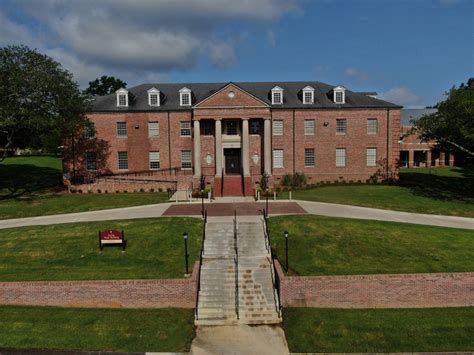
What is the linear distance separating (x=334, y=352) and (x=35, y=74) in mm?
29398

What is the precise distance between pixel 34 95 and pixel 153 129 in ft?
41.4

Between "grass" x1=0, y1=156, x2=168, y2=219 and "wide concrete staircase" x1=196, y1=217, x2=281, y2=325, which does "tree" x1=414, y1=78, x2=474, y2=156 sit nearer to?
"wide concrete staircase" x1=196, y1=217, x2=281, y2=325

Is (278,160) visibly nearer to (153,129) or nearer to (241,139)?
(241,139)

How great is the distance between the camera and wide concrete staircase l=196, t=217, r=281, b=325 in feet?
48.1

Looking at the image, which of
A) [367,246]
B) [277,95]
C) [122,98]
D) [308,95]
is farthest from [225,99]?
[367,246]

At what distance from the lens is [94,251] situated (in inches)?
734

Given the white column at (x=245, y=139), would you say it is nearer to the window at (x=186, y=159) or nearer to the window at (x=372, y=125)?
the window at (x=186, y=159)

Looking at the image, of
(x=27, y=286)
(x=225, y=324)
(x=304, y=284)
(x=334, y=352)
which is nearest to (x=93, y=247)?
(x=27, y=286)

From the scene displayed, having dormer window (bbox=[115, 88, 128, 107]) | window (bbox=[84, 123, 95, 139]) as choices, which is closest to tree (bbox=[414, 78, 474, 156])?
dormer window (bbox=[115, 88, 128, 107])

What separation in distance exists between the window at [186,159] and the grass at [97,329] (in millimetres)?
26469

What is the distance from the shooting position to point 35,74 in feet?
96.9

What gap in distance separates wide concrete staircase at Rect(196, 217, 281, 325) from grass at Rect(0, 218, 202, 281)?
40.6 inches

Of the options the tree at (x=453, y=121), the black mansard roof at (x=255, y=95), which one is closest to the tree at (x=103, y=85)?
the black mansard roof at (x=255, y=95)

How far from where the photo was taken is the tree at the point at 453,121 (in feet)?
101
